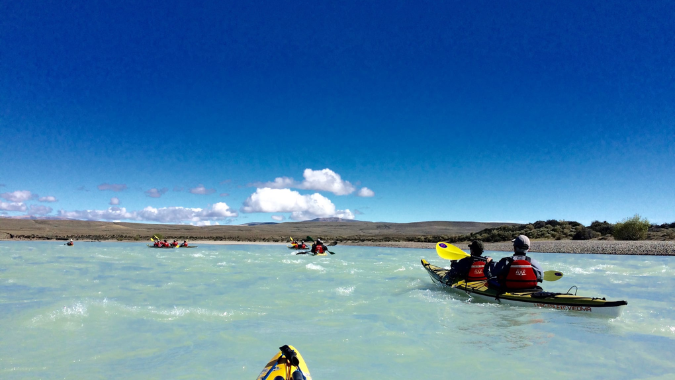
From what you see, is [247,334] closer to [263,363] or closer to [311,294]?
[263,363]

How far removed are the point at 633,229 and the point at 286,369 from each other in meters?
43.4

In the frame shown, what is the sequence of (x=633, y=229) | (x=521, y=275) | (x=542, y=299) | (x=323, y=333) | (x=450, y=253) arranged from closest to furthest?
(x=323, y=333), (x=542, y=299), (x=521, y=275), (x=450, y=253), (x=633, y=229)

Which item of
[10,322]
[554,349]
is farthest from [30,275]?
[554,349]

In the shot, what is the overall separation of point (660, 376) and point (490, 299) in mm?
4700

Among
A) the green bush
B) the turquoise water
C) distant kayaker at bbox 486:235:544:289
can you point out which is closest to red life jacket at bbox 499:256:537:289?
distant kayaker at bbox 486:235:544:289

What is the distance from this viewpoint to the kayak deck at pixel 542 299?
27.4 ft

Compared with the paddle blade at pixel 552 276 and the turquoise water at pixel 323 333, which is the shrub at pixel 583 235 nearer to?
the turquoise water at pixel 323 333

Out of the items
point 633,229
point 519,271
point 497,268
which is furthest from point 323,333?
point 633,229

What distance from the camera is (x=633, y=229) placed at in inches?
1366

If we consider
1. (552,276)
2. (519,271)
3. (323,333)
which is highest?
(519,271)

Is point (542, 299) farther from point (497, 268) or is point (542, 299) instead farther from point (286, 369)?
point (286, 369)

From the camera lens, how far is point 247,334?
7457mm

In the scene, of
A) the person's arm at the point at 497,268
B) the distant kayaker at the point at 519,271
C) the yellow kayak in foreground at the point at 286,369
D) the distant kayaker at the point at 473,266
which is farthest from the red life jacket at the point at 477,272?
the yellow kayak in foreground at the point at 286,369

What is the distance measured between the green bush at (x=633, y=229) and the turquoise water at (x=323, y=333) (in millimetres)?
28053
